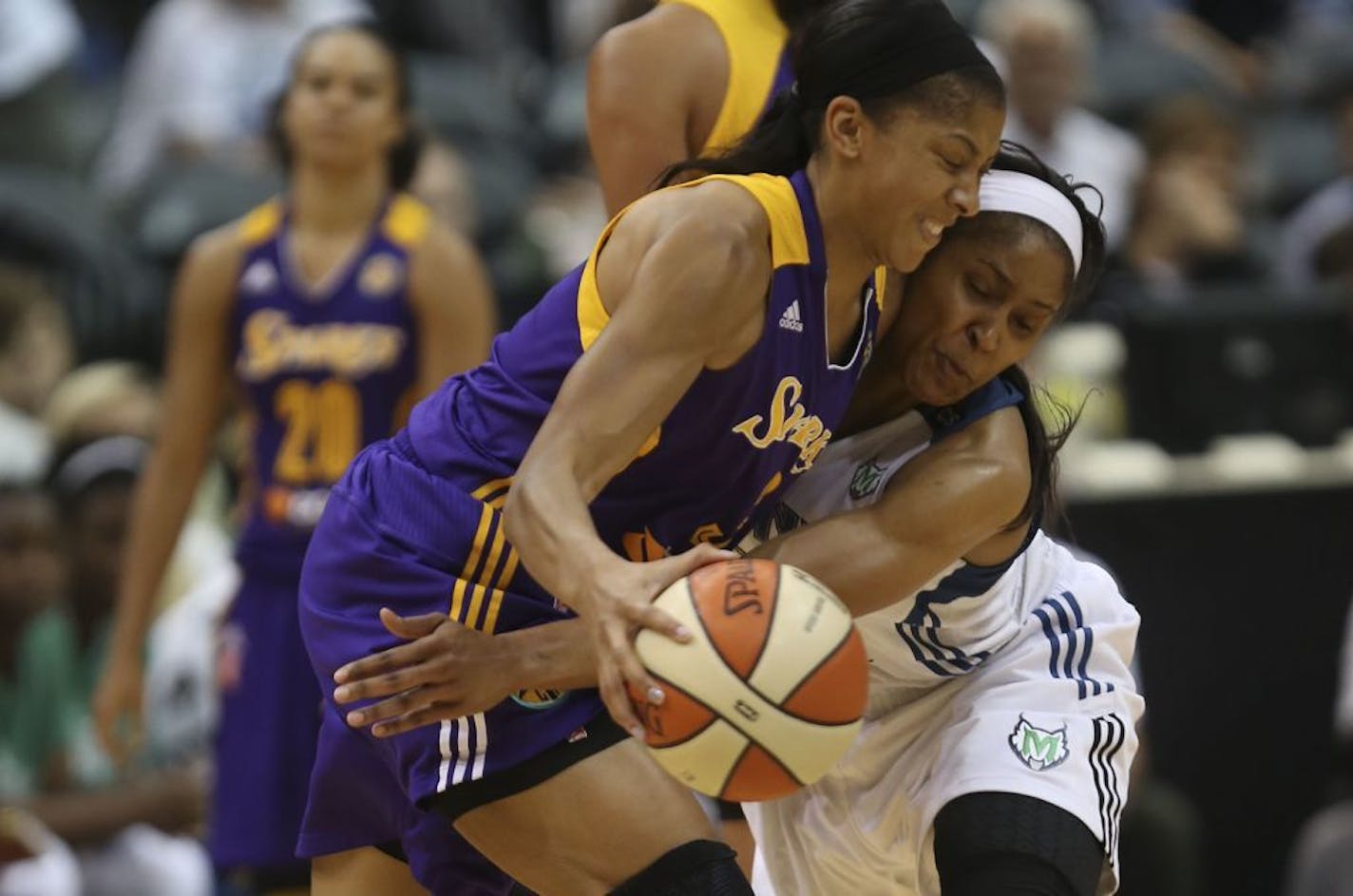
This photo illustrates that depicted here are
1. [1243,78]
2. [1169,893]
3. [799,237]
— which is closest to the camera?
[799,237]

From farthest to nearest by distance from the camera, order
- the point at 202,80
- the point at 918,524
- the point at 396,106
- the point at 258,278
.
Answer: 1. the point at 202,80
2. the point at 396,106
3. the point at 258,278
4. the point at 918,524

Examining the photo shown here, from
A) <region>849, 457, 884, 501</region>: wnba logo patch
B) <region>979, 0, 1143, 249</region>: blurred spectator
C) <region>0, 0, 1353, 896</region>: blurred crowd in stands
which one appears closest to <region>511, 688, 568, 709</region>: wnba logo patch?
<region>849, 457, 884, 501</region>: wnba logo patch

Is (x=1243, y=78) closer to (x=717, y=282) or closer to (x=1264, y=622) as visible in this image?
(x=1264, y=622)

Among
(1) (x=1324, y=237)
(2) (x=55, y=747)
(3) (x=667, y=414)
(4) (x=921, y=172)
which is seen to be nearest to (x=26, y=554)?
(2) (x=55, y=747)

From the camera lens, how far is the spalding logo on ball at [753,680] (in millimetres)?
2945

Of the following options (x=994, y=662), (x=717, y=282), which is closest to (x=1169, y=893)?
(x=994, y=662)

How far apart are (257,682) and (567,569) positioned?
9.03 feet

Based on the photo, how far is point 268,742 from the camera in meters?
5.59

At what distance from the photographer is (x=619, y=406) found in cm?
312

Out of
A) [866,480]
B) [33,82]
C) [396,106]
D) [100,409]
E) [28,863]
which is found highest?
[866,480]

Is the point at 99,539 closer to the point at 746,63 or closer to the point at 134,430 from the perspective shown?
the point at 134,430

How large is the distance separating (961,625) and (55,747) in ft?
11.3

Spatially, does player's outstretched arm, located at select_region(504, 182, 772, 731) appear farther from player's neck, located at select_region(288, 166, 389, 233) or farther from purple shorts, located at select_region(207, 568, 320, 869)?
player's neck, located at select_region(288, 166, 389, 233)

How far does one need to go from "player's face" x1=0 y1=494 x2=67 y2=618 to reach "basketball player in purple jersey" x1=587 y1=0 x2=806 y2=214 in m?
2.84
